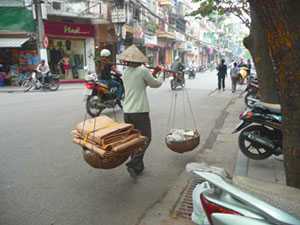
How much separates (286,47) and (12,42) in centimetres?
1817

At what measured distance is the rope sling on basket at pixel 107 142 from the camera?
329 cm

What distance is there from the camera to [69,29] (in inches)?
800

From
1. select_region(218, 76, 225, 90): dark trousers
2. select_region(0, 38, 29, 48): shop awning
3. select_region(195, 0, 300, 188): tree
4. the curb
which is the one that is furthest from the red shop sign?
select_region(195, 0, 300, 188): tree

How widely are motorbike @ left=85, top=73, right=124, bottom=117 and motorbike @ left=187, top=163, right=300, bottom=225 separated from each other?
720 centimetres

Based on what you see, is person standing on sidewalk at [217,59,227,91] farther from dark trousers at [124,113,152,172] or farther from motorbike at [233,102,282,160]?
dark trousers at [124,113,152,172]

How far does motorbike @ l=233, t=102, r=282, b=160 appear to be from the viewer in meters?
4.77

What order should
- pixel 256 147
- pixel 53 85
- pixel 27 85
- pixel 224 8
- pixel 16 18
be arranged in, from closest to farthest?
pixel 256 147 < pixel 224 8 < pixel 53 85 < pixel 27 85 < pixel 16 18

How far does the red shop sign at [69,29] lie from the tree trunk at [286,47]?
18.7 metres

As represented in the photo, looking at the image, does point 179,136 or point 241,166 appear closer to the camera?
point 241,166

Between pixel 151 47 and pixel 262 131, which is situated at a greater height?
pixel 151 47

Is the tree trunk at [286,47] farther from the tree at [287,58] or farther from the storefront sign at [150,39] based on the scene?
the storefront sign at [150,39]

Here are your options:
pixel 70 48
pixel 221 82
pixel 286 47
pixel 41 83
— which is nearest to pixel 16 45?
pixel 41 83

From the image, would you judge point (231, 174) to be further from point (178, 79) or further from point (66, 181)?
point (66, 181)

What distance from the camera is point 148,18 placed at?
29875 millimetres
